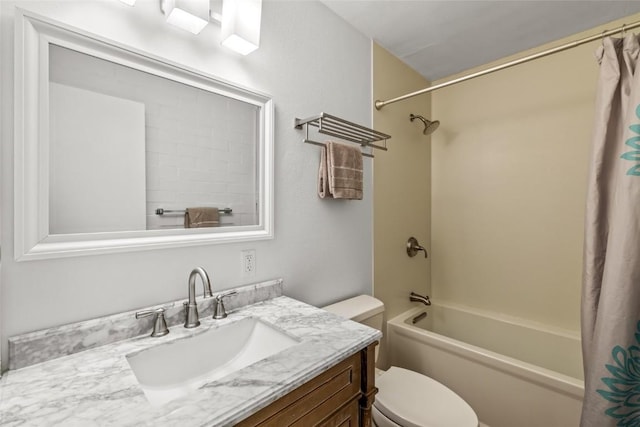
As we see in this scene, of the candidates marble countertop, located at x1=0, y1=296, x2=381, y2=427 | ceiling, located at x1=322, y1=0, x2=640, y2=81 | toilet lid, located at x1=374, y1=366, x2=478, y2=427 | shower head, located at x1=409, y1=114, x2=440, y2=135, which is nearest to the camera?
marble countertop, located at x1=0, y1=296, x2=381, y2=427

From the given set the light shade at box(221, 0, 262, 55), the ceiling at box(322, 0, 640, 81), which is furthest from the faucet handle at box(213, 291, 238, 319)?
the ceiling at box(322, 0, 640, 81)

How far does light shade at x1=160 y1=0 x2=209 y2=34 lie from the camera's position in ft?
3.13

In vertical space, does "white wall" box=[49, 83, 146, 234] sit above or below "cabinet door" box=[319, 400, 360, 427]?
above

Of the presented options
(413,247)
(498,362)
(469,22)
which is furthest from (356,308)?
(469,22)

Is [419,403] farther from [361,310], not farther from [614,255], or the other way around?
[614,255]

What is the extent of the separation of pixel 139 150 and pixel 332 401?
39.6 inches

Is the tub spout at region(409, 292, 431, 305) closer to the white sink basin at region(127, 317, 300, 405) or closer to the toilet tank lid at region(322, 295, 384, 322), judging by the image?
the toilet tank lid at region(322, 295, 384, 322)

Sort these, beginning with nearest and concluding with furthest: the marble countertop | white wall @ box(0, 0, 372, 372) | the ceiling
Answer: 1. the marble countertop
2. white wall @ box(0, 0, 372, 372)
3. the ceiling

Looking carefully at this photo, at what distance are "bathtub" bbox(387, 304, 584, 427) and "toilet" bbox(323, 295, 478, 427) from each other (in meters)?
0.35

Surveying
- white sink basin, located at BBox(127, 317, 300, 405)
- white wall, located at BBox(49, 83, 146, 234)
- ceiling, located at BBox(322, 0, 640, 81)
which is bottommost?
white sink basin, located at BBox(127, 317, 300, 405)

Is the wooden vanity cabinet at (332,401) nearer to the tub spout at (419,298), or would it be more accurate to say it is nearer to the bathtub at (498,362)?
the bathtub at (498,362)

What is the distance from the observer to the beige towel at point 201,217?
108 centimetres

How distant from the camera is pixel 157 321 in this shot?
93 cm

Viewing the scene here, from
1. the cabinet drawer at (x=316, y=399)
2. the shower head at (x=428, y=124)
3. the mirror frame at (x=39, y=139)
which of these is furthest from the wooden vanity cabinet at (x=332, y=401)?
the shower head at (x=428, y=124)
